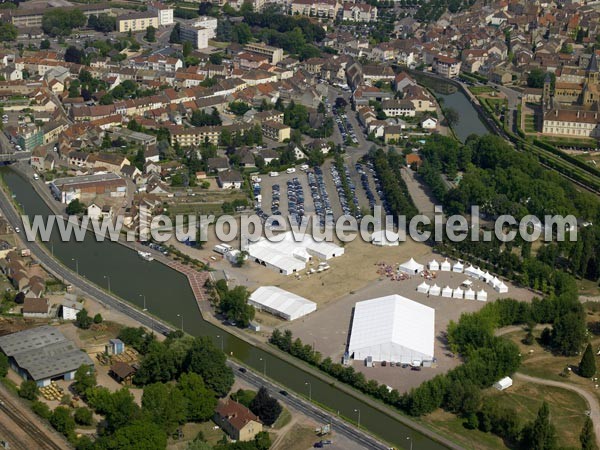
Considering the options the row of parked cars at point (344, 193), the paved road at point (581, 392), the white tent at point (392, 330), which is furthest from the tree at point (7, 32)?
the paved road at point (581, 392)

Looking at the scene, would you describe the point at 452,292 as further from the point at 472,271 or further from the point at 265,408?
the point at 265,408

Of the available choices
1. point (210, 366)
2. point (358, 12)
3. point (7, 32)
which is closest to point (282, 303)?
point (210, 366)

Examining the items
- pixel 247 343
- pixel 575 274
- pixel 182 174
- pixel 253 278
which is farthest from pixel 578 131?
pixel 247 343

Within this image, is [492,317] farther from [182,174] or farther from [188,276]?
[182,174]

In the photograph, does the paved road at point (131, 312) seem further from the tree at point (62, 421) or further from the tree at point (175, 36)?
the tree at point (175, 36)

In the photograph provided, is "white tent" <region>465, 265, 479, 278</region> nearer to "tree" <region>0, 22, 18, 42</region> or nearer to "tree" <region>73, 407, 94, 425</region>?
"tree" <region>73, 407, 94, 425</region>

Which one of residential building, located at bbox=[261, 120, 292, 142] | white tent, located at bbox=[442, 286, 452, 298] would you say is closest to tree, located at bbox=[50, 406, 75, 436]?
white tent, located at bbox=[442, 286, 452, 298]
